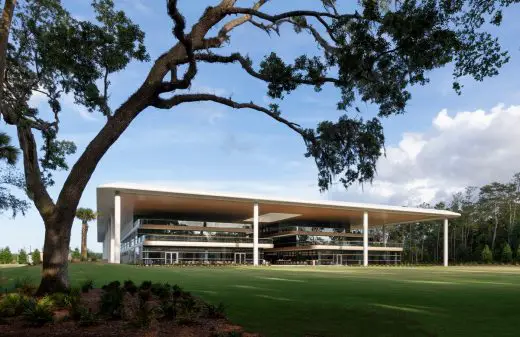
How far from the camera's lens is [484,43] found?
1107cm

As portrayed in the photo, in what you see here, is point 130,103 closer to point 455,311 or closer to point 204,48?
point 204,48

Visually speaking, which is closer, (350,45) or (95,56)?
(350,45)

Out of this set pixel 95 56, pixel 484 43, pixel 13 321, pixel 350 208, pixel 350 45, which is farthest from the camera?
pixel 350 208

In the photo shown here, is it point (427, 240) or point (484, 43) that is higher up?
point (484, 43)

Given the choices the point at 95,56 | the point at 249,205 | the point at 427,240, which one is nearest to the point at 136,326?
the point at 95,56

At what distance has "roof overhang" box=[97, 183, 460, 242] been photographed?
52.2 meters

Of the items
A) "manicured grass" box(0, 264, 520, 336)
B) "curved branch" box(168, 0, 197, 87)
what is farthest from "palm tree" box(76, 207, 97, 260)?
"curved branch" box(168, 0, 197, 87)

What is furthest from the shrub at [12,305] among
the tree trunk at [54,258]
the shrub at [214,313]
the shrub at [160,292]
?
the shrub at [214,313]

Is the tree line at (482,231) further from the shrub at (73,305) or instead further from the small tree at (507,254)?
the shrub at (73,305)

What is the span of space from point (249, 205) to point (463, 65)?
50535mm

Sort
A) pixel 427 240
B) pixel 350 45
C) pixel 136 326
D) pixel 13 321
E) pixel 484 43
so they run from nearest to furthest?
1. pixel 136 326
2. pixel 13 321
3. pixel 484 43
4. pixel 350 45
5. pixel 427 240

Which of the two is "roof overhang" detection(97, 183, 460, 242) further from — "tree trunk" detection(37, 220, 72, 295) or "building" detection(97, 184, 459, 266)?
"tree trunk" detection(37, 220, 72, 295)

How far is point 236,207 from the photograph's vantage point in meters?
63.1

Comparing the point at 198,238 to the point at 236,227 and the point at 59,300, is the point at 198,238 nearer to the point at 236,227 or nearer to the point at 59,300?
the point at 236,227
